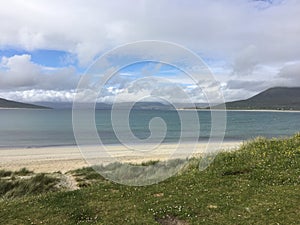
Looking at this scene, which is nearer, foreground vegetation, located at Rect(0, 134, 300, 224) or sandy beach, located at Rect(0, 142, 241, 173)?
foreground vegetation, located at Rect(0, 134, 300, 224)

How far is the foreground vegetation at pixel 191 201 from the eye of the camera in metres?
8.62

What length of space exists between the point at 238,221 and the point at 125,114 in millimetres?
5397

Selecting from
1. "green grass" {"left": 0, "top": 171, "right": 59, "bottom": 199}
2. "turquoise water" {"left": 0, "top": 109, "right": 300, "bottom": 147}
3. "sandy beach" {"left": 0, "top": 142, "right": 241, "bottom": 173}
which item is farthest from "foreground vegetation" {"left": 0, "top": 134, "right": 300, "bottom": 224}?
"sandy beach" {"left": 0, "top": 142, "right": 241, "bottom": 173}

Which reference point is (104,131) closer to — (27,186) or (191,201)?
(27,186)

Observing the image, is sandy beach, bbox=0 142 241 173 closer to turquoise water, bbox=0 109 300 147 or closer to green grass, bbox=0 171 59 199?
turquoise water, bbox=0 109 300 147

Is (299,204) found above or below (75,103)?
below

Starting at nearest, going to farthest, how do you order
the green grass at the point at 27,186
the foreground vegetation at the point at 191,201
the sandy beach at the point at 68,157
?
the foreground vegetation at the point at 191,201
the green grass at the point at 27,186
the sandy beach at the point at 68,157

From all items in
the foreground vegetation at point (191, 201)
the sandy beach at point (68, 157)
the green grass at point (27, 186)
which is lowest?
the sandy beach at point (68, 157)

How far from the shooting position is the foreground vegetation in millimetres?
8617

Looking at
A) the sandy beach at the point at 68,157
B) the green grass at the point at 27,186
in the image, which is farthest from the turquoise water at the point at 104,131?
the green grass at the point at 27,186

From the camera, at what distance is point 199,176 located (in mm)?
12617

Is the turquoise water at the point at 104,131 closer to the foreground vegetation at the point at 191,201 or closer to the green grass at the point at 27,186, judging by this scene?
the green grass at the point at 27,186

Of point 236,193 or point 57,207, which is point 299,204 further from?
point 57,207

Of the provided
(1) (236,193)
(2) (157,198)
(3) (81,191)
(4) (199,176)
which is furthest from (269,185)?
(3) (81,191)
